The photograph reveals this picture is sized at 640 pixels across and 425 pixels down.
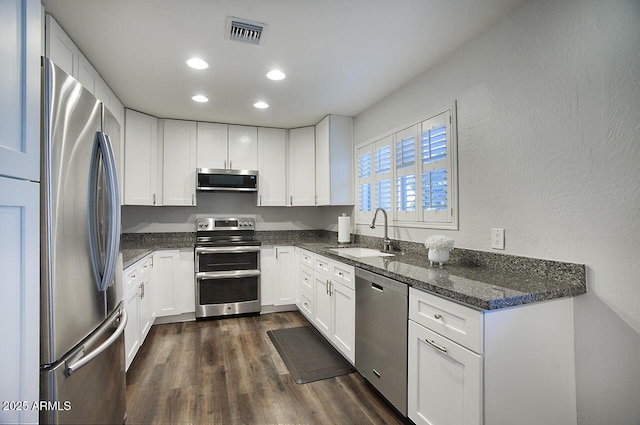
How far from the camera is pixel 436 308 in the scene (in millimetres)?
1524

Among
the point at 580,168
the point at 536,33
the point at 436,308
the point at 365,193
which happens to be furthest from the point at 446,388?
the point at 365,193

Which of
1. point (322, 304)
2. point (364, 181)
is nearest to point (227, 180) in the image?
point (364, 181)

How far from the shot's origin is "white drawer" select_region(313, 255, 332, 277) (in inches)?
112

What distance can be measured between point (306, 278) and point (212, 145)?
80.3 inches

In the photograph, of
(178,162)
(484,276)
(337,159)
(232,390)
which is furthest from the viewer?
(178,162)

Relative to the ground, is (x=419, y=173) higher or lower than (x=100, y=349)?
higher

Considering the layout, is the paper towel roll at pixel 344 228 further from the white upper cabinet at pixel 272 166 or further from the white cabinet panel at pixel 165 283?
the white cabinet panel at pixel 165 283

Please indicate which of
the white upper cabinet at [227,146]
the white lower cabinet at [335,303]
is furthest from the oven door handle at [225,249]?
the white upper cabinet at [227,146]

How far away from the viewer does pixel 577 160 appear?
1.48m

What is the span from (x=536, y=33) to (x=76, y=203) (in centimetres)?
235

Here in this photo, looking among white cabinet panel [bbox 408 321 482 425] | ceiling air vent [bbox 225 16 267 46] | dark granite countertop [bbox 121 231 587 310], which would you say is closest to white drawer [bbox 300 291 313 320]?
dark granite countertop [bbox 121 231 587 310]

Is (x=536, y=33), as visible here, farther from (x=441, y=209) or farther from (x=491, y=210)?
(x=441, y=209)

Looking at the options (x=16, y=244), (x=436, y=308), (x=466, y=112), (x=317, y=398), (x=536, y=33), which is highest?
(x=536, y=33)

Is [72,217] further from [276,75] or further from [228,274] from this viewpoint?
→ [228,274]
